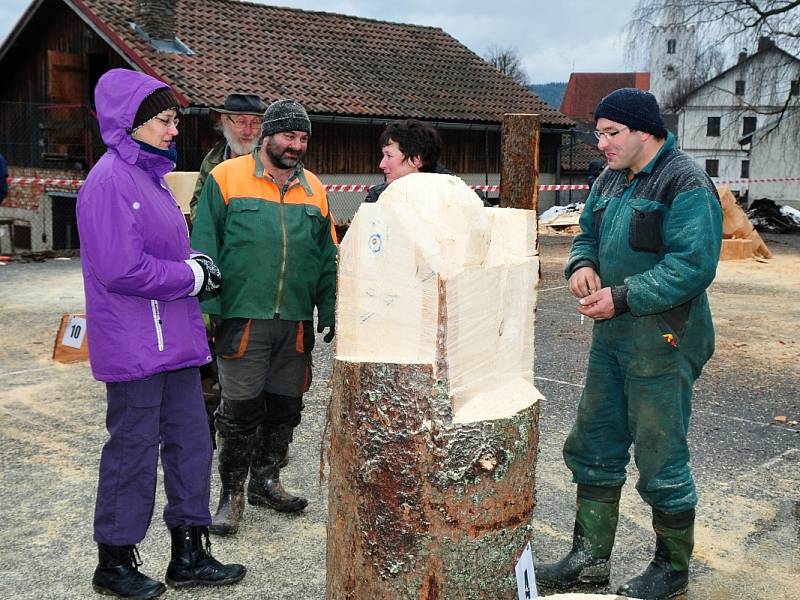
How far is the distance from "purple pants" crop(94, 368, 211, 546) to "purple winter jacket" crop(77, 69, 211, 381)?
0.11 meters

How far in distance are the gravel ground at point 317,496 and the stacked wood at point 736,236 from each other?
776 cm

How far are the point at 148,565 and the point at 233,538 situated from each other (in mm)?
386

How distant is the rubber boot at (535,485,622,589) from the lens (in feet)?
10.3

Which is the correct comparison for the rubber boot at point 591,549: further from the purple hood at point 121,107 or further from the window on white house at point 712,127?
the window on white house at point 712,127

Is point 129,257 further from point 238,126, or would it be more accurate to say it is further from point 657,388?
point 657,388

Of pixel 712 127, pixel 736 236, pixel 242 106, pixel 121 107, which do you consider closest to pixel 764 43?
pixel 736 236

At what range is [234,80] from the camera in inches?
627

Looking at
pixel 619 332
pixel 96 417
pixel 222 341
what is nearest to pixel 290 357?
pixel 222 341

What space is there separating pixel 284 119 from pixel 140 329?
43.5 inches

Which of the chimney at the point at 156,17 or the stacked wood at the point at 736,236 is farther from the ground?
the chimney at the point at 156,17

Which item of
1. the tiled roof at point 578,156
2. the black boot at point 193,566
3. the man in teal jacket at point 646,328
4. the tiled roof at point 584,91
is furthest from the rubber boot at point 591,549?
the tiled roof at point 584,91

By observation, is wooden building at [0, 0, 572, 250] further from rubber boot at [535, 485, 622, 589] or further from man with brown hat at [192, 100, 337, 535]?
rubber boot at [535, 485, 622, 589]

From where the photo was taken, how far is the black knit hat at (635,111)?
9.59 feet

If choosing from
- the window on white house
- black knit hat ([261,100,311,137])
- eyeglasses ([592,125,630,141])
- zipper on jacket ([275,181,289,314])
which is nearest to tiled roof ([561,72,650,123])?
the window on white house
